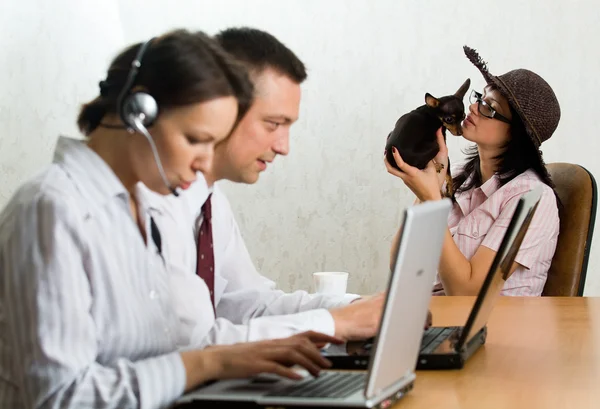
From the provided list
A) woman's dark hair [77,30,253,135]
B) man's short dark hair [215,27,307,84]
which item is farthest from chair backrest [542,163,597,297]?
woman's dark hair [77,30,253,135]

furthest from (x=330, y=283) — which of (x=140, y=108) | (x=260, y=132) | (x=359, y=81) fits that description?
(x=359, y=81)

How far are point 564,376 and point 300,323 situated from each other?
1.36 feet

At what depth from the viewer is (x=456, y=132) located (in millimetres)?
2285

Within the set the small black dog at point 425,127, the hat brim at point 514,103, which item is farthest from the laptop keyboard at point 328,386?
the hat brim at point 514,103

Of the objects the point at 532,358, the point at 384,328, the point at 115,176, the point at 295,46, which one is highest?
the point at 295,46

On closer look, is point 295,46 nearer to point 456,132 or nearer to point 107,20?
point 107,20

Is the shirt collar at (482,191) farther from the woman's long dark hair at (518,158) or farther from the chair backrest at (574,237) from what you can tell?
the chair backrest at (574,237)

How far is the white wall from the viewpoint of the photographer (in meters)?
3.17

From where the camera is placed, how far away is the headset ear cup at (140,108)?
41.8 inches

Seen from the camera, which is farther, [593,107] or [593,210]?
[593,107]

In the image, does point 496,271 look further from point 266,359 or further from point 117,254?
point 117,254

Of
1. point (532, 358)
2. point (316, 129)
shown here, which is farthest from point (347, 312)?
point (316, 129)

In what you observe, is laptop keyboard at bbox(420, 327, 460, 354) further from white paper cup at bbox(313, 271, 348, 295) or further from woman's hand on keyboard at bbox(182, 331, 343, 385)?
white paper cup at bbox(313, 271, 348, 295)

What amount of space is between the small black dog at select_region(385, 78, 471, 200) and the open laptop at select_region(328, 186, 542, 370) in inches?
32.0
